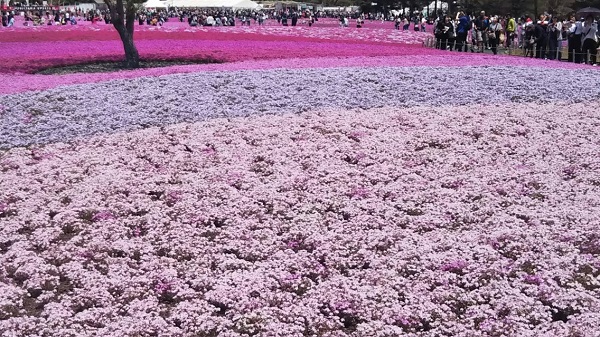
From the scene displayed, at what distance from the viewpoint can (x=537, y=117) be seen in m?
13.4

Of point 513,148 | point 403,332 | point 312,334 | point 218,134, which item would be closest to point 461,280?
point 403,332

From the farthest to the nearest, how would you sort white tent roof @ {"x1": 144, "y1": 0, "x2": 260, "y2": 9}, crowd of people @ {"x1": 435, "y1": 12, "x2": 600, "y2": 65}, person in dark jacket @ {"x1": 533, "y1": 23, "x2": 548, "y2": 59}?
white tent roof @ {"x1": 144, "y1": 0, "x2": 260, "y2": 9} < person in dark jacket @ {"x1": 533, "y1": 23, "x2": 548, "y2": 59} < crowd of people @ {"x1": 435, "y1": 12, "x2": 600, "y2": 65}

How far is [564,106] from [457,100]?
7.21 feet

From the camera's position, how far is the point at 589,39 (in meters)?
22.6

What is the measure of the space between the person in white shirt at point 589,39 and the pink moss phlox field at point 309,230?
10.7 meters

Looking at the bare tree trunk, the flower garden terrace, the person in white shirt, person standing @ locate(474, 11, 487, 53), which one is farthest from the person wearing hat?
the bare tree trunk

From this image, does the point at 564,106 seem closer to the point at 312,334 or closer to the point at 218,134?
the point at 218,134

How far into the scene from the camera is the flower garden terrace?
22.5 feet

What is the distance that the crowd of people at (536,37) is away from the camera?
22938 mm

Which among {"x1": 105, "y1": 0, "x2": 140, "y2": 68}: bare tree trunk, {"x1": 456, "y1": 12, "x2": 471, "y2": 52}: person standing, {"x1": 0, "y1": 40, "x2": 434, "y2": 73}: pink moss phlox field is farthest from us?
{"x1": 456, "y1": 12, "x2": 471, "y2": 52}: person standing

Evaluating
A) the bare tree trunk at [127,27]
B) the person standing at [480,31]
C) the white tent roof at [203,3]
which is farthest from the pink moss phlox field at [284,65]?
the white tent roof at [203,3]

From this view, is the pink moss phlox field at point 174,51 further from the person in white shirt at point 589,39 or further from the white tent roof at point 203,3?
the white tent roof at point 203,3

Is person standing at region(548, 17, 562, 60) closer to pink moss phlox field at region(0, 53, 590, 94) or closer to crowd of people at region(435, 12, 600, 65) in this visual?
crowd of people at region(435, 12, 600, 65)

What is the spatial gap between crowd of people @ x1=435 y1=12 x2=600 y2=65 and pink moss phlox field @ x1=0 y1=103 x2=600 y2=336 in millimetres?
11017
